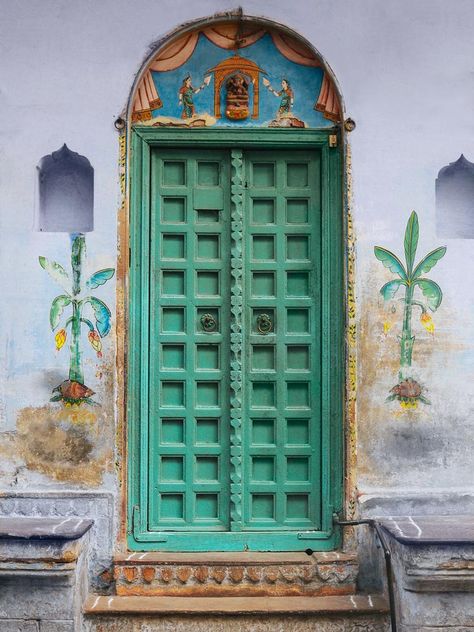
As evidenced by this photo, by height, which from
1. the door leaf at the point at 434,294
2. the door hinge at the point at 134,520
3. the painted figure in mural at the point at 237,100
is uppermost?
the painted figure in mural at the point at 237,100

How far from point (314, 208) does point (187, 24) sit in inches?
58.0

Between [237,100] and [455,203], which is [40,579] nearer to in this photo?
[237,100]

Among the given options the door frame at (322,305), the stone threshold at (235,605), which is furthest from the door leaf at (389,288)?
the stone threshold at (235,605)

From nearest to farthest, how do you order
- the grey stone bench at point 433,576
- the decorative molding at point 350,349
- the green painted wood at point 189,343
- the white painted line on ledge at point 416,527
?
the grey stone bench at point 433,576
the white painted line on ledge at point 416,527
the decorative molding at point 350,349
the green painted wood at point 189,343

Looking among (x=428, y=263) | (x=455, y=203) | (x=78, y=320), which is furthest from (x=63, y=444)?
(x=455, y=203)

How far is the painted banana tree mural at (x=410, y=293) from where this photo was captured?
5809 mm

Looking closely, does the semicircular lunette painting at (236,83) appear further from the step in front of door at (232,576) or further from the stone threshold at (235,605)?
the stone threshold at (235,605)

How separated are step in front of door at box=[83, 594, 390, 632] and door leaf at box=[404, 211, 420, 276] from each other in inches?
86.6

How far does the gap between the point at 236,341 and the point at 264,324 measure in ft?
0.74

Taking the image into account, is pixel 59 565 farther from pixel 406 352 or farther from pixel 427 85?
pixel 427 85

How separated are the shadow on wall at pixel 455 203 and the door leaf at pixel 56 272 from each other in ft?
8.25

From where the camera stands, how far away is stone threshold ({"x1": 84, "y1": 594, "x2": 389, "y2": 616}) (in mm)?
5426

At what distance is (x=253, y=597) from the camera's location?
222 inches

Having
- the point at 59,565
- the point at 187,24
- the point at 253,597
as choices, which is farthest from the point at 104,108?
the point at 253,597
